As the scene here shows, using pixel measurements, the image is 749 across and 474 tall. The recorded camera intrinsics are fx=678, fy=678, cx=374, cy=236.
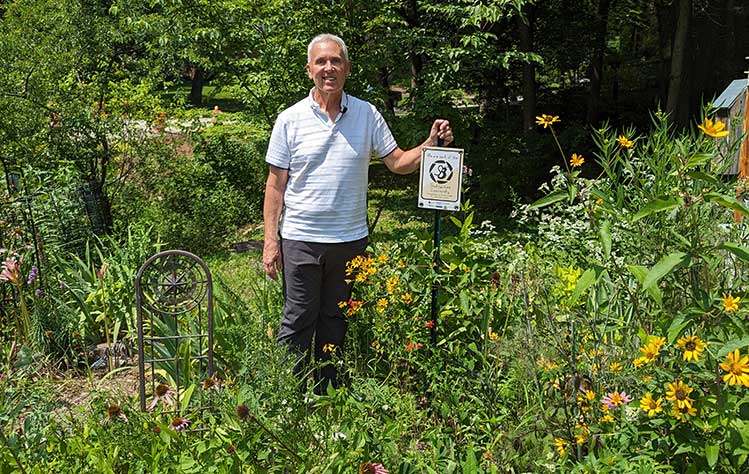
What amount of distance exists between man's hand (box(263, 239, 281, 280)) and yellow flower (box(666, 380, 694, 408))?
1778 mm

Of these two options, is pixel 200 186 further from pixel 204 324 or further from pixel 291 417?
pixel 291 417

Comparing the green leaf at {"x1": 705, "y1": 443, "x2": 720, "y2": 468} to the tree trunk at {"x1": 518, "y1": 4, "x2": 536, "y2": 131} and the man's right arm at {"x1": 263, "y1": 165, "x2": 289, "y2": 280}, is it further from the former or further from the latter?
the tree trunk at {"x1": 518, "y1": 4, "x2": 536, "y2": 131}

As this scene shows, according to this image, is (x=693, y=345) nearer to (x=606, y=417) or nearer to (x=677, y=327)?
(x=677, y=327)

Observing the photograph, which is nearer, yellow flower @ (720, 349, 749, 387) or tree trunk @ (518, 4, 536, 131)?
yellow flower @ (720, 349, 749, 387)

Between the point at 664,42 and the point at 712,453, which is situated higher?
the point at 664,42

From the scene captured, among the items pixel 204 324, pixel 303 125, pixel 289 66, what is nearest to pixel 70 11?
pixel 289 66

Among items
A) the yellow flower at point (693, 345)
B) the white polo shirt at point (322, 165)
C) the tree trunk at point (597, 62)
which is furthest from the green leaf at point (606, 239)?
the tree trunk at point (597, 62)

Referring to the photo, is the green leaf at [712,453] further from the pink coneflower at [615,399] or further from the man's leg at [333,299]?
the man's leg at [333,299]

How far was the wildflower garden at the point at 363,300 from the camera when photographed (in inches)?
71.2

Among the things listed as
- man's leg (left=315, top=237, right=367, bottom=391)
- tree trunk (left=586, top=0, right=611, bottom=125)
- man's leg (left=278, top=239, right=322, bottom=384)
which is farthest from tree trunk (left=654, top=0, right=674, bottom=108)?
man's leg (left=278, top=239, right=322, bottom=384)

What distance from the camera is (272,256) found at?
299 centimetres

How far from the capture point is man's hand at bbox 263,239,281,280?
2.96 metres

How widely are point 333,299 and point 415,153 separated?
0.75 metres

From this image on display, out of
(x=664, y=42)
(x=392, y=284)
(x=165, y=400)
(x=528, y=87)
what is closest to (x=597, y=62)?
(x=664, y=42)
